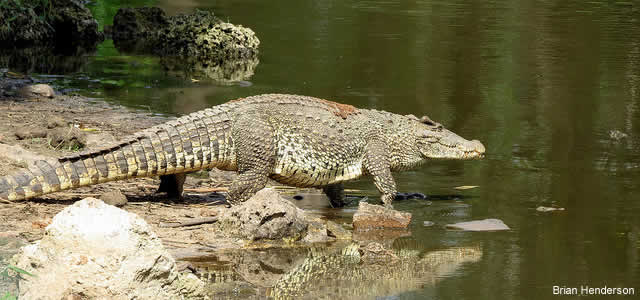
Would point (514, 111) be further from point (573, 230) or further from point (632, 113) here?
→ point (573, 230)

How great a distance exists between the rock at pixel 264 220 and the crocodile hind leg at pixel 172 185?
1.04 m

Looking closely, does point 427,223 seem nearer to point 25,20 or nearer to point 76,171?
point 76,171

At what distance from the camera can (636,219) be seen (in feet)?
25.3

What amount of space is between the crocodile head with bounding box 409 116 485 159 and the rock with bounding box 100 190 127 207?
9.36 ft

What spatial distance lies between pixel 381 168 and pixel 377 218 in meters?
0.79

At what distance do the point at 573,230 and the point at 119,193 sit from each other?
12.5ft

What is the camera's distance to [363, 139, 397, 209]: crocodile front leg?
798 cm

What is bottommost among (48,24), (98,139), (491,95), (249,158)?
(491,95)

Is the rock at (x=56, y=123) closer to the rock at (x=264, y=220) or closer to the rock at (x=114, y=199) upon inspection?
the rock at (x=114, y=199)

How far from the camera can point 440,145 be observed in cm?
856

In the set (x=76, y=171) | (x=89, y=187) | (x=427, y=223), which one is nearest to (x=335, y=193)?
(x=427, y=223)

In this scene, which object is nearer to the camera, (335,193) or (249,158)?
(249,158)

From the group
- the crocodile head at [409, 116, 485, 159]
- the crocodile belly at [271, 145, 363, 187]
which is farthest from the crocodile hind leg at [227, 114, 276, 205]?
the crocodile head at [409, 116, 485, 159]

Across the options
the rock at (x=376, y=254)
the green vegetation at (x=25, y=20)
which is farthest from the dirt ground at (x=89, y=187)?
the green vegetation at (x=25, y=20)
